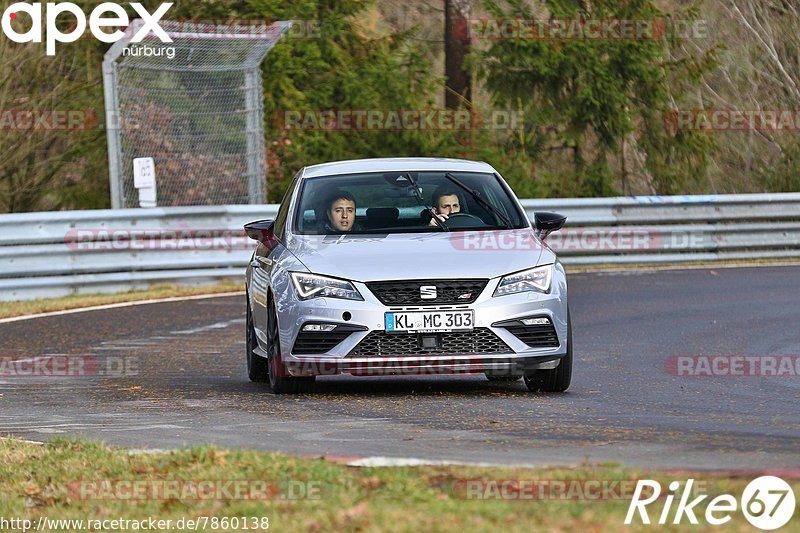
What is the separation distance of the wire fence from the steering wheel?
10.9 metres

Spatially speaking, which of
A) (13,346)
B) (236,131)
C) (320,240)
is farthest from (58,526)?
(236,131)

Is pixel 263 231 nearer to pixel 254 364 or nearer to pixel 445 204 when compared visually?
pixel 254 364

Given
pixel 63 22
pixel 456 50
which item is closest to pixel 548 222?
pixel 63 22

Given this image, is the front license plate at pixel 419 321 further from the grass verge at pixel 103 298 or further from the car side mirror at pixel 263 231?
the grass verge at pixel 103 298

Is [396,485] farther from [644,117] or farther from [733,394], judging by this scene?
[644,117]

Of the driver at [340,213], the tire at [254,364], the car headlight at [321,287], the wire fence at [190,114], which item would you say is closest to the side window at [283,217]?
the driver at [340,213]

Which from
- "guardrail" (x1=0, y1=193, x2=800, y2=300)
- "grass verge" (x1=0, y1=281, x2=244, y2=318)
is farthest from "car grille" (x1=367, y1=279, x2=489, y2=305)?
"guardrail" (x1=0, y1=193, x2=800, y2=300)

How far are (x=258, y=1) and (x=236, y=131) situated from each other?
223 inches

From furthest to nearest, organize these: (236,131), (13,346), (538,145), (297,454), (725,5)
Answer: (725,5) → (538,145) → (236,131) → (13,346) → (297,454)

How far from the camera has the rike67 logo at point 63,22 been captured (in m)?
24.5

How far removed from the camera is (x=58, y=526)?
6.55 metres

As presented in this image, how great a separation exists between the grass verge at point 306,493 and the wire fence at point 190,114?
14394 millimetres

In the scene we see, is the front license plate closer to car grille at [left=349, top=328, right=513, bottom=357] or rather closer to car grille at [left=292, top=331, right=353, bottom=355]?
car grille at [left=349, top=328, right=513, bottom=357]

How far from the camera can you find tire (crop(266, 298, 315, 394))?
35.2 ft
